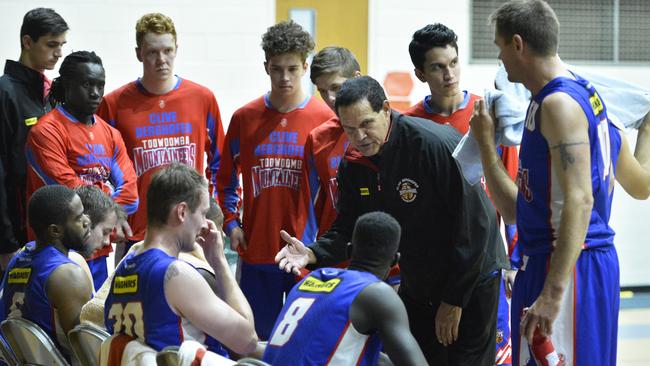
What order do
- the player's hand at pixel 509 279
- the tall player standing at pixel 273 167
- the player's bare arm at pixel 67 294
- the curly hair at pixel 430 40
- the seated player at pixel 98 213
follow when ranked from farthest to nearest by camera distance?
the tall player standing at pixel 273 167 → the player's hand at pixel 509 279 → the curly hair at pixel 430 40 → the seated player at pixel 98 213 → the player's bare arm at pixel 67 294

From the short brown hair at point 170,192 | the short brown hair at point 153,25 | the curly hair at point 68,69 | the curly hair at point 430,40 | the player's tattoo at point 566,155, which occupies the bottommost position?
the short brown hair at point 170,192

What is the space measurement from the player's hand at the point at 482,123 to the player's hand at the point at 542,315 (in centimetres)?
65

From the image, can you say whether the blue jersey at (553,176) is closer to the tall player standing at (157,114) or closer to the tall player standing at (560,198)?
the tall player standing at (560,198)

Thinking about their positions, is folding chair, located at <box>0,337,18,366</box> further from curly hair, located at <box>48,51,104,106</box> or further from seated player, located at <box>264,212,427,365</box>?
curly hair, located at <box>48,51,104,106</box>

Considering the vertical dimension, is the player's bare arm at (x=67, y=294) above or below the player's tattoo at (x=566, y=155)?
below

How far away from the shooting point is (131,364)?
330 cm

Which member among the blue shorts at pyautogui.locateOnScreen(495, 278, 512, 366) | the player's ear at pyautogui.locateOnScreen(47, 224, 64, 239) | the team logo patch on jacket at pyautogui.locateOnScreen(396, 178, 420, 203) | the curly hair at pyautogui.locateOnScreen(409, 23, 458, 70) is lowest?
the blue shorts at pyautogui.locateOnScreen(495, 278, 512, 366)

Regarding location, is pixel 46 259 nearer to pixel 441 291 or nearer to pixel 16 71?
pixel 441 291

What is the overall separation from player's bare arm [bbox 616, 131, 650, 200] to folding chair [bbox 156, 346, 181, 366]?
1774 mm

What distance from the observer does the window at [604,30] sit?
10242mm

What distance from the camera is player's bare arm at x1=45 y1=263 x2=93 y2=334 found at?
156 inches

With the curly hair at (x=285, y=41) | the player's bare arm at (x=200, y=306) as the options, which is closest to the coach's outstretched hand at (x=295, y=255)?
the player's bare arm at (x=200, y=306)

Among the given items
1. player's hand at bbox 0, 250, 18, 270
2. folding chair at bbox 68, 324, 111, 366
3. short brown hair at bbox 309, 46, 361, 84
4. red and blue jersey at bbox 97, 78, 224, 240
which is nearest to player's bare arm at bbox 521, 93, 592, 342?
folding chair at bbox 68, 324, 111, 366

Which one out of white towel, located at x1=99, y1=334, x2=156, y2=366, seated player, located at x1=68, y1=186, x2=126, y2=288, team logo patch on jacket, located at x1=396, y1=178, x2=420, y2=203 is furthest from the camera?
seated player, located at x1=68, y1=186, x2=126, y2=288
